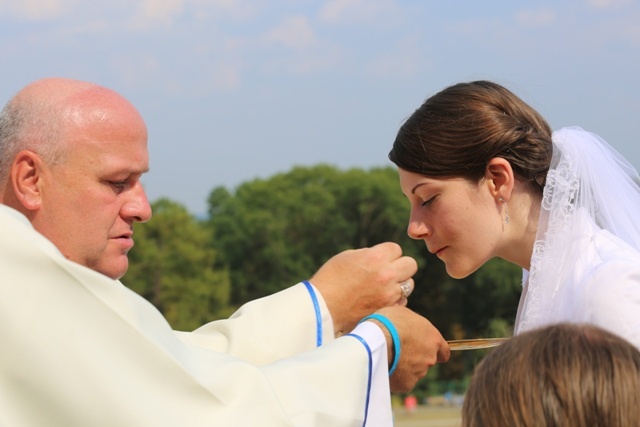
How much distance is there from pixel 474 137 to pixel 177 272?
53.7 m

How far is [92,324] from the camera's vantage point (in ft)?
12.1

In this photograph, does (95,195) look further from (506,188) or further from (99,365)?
(506,188)

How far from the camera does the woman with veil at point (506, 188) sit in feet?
17.4

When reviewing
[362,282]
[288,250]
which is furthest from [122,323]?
[288,250]

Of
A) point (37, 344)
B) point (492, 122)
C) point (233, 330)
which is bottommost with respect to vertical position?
point (233, 330)

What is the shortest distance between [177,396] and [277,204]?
62.4m

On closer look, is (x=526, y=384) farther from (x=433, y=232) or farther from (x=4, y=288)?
(x=433, y=232)

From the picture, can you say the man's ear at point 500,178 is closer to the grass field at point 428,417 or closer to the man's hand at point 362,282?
the man's hand at point 362,282

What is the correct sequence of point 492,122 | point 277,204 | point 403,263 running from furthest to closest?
1. point 277,204
2. point 492,122
3. point 403,263

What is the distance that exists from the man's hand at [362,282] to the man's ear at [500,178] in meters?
0.66

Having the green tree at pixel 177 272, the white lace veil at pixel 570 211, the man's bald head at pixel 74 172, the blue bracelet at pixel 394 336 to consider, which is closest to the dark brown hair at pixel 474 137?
the white lace veil at pixel 570 211

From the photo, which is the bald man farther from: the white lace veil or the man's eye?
the white lace veil

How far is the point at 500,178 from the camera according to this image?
17.9ft

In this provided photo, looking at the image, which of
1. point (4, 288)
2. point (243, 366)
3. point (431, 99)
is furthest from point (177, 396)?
point (431, 99)
